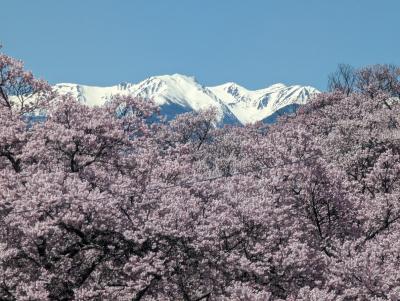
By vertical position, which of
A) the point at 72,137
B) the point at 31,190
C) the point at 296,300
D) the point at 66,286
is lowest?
the point at 296,300

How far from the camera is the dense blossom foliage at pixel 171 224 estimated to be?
75.2ft

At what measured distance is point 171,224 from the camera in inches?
925

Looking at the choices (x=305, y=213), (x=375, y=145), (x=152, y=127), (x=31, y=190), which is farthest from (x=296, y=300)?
(x=375, y=145)

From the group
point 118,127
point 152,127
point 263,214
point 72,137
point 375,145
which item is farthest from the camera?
point 375,145

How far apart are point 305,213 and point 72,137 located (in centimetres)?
1297

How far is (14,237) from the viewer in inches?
954

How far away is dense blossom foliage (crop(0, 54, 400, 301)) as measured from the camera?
902 inches

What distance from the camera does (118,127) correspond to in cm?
3170

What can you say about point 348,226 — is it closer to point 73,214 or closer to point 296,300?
point 296,300

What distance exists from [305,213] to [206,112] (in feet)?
165

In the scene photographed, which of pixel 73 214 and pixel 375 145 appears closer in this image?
→ pixel 73 214

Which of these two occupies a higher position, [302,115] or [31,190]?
[302,115]

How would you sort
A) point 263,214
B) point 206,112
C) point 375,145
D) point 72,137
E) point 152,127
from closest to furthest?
point 263,214 < point 72,137 < point 152,127 < point 375,145 < point 206,112

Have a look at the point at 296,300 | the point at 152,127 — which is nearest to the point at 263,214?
the point at 296,300
